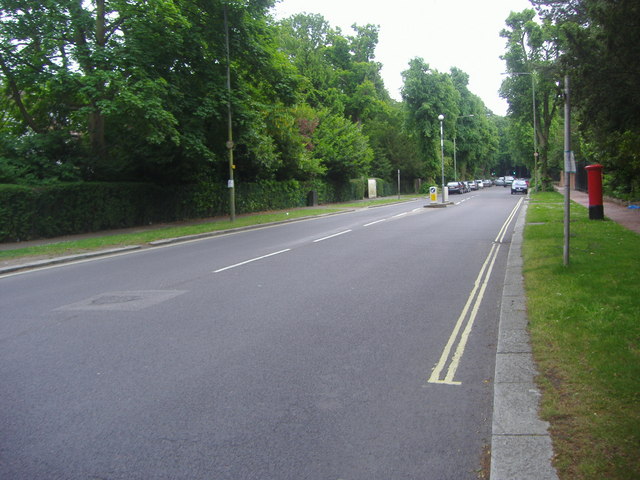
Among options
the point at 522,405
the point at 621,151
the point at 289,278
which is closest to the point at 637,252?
the point at 289,278

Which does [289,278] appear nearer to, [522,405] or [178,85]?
[522,405]

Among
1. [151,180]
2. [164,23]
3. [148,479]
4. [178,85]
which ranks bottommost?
[148,479]

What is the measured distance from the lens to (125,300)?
27.3 ft

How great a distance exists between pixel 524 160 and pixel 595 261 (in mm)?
74481

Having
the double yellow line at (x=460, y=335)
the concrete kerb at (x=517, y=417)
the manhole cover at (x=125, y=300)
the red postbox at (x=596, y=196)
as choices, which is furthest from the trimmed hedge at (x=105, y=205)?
the red postbox at (x=596, y=196)

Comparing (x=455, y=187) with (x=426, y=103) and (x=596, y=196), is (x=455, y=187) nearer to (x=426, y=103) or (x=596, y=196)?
(x=426, y=103)

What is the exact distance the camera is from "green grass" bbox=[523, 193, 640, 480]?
3.17 meters

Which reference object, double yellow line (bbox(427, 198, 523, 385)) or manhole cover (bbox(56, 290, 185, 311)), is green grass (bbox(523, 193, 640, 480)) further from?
manhole cover (bbox(56, 290, 185, 311))

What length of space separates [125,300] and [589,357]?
21.1 feet

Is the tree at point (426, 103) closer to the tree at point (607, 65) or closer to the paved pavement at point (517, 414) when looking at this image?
the tree at point (607, 65)

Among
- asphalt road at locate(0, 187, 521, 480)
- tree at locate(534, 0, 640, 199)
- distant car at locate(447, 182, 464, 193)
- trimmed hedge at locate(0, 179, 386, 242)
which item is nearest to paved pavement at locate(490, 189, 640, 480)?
asphalt road at locate(0, 187, 521, 480)

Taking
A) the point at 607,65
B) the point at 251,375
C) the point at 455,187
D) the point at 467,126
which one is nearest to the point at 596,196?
the point at 607,65

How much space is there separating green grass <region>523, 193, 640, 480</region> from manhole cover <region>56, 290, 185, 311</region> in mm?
5314

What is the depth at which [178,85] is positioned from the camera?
73.6 ft
